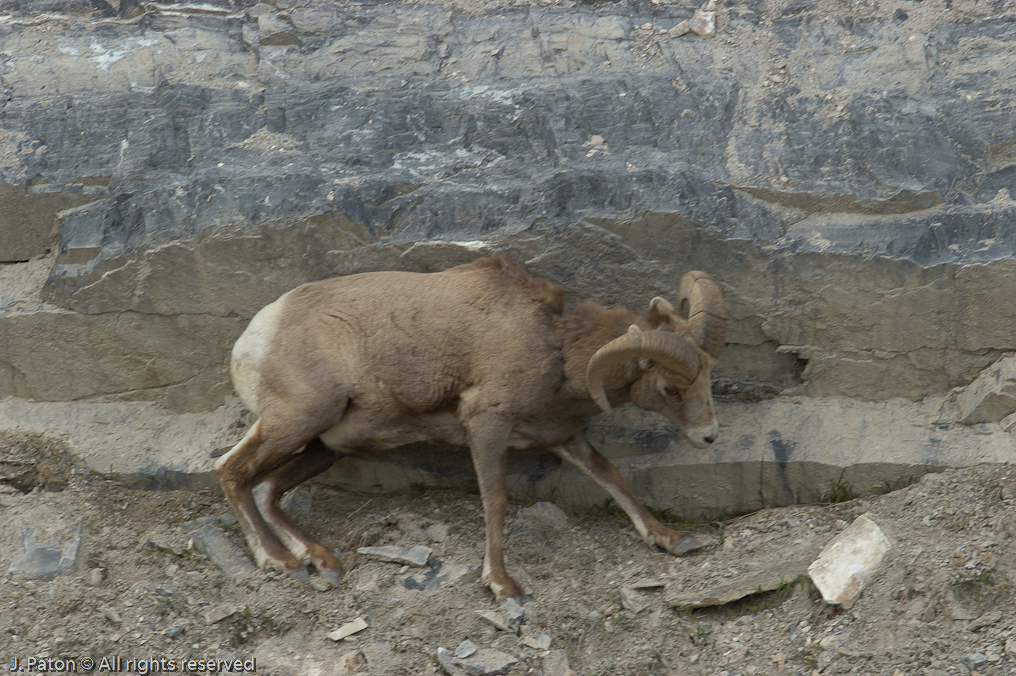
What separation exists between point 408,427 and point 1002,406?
3.65m

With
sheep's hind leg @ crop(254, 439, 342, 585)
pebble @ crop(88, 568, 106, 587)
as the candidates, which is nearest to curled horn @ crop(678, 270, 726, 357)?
sheep's hind leg @ crop(254, 439, 342, 585)

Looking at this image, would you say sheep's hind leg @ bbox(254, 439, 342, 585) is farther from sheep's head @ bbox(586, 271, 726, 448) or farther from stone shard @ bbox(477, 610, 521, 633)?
sheep's head @ bbox(586, 271, 726, 448)

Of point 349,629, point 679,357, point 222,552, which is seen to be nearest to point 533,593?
Result: point 349,629

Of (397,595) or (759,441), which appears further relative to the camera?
(759,441)

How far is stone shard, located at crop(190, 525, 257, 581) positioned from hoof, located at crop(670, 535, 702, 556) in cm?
252

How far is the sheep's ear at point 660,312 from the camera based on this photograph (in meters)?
5.63

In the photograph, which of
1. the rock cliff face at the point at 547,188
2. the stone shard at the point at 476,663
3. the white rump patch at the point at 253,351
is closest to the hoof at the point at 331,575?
the stone shard at the point at 476,663

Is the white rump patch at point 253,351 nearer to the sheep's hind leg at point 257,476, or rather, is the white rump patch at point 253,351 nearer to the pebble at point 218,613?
the sheep's hind leg at point 257,476

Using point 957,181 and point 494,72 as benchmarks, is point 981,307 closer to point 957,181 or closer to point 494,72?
point 957,181

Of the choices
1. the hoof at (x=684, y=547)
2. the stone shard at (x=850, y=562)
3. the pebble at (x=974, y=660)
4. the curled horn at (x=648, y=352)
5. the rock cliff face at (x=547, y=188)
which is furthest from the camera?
the rock cliff face at (x=547, y=188)

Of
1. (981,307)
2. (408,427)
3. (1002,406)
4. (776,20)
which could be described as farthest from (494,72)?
(1002,406)

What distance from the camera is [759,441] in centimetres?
610

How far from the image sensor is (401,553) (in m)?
5.72

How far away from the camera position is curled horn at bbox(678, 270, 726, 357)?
5520 millimetres
